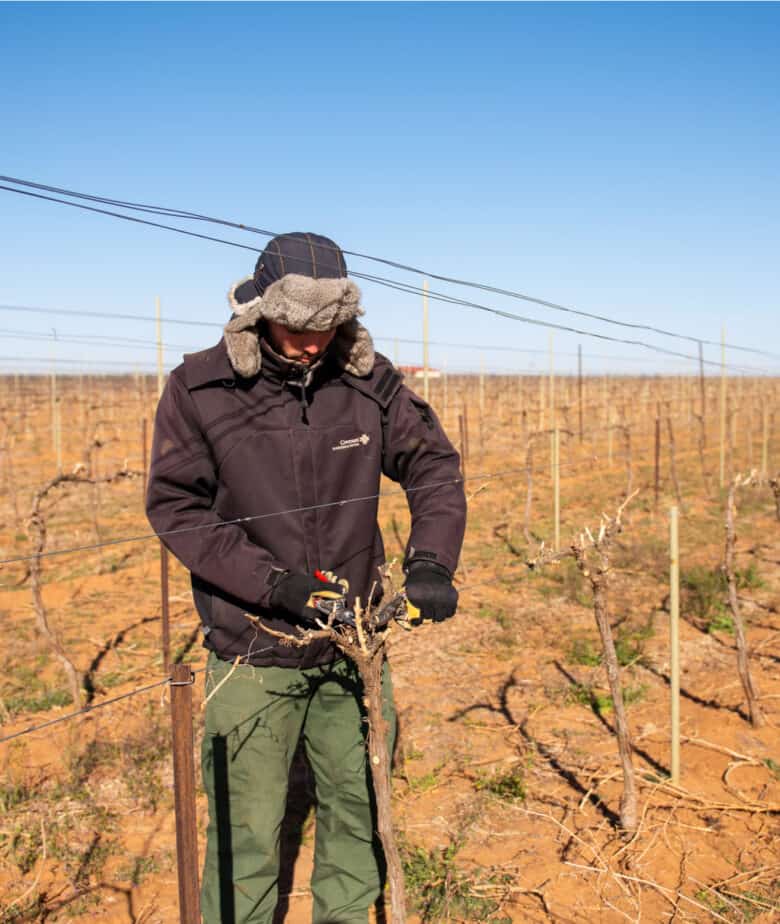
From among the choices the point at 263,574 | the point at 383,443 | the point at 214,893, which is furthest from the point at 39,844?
the point at 383,443

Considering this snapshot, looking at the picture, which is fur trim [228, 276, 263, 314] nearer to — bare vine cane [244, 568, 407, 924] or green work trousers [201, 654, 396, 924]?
bare vine cane [244, 568, 407, 924]

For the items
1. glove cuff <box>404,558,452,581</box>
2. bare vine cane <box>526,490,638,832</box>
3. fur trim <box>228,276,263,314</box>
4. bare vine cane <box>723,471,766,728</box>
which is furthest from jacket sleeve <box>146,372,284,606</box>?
bare vine cane <box>723,471,766,728</box>

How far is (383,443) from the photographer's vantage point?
226 cm

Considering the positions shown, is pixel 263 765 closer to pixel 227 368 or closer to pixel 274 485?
pixel 274 485

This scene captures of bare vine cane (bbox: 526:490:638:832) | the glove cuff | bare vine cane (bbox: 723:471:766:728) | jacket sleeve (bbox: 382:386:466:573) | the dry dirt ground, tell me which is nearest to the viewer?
the glove cuff

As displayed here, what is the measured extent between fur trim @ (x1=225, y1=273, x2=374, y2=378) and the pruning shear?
1.86 feet

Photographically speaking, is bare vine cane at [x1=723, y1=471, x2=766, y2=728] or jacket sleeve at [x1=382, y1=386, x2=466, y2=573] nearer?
jacket sleeve at [x1=382, y1=386, x2=466, y2=573]

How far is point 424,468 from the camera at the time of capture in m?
2.22

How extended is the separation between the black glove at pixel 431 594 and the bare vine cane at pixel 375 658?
41 mm

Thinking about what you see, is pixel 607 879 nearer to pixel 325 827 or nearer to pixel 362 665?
pixel 325 827

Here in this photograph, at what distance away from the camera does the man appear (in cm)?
194

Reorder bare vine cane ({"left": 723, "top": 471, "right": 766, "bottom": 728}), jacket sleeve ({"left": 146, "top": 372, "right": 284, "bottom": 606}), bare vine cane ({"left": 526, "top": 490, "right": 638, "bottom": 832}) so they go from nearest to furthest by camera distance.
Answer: jacket sleeve ({"left": 146, "top": 372, "right": 284, "bottom": 606})
bare vine cane ({"left": 526, "top": 490, "right": 638, "bottom": 832})
bare vine cane ({"left": 723, "top": 471, "right": 766, "bottom": 728})

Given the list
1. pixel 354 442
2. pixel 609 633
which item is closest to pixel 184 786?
pixel 354 442

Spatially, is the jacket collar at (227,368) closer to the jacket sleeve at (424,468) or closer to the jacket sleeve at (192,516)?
the jacket sleeve at (192,516)
